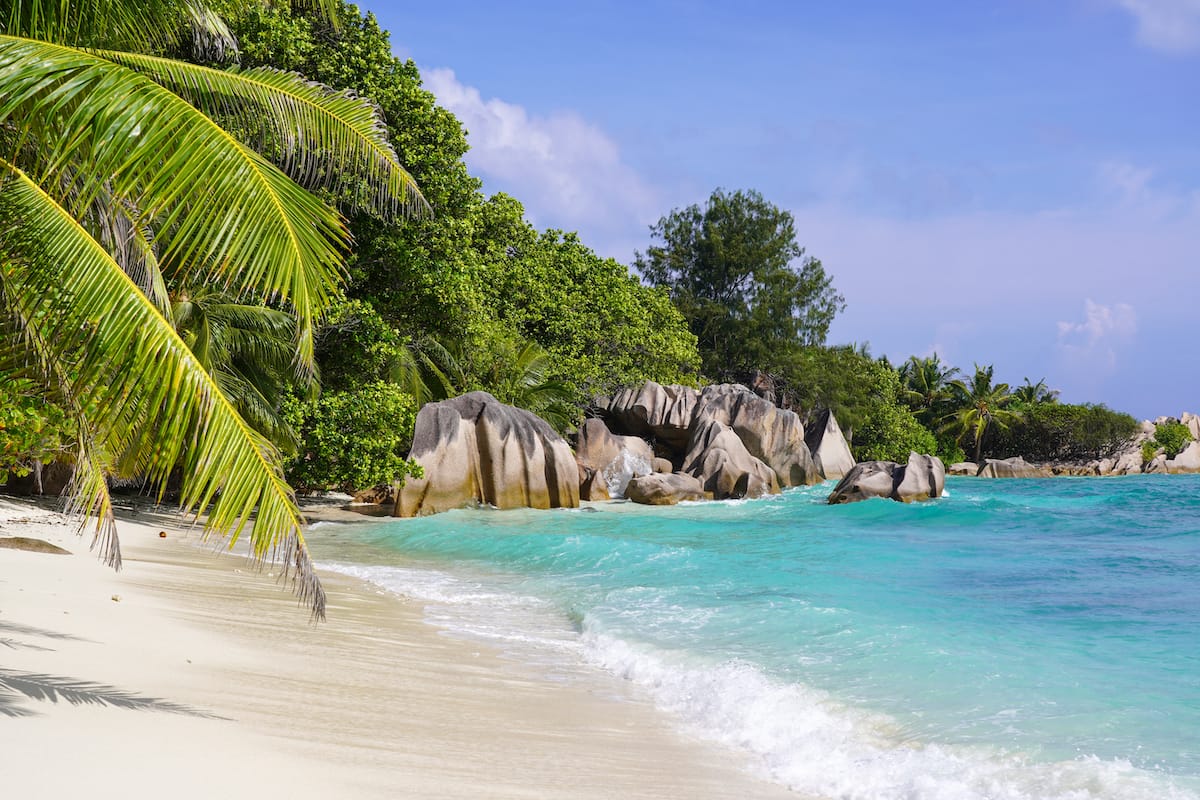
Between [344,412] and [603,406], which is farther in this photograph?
[603,406]

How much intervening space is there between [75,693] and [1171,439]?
6752 cm

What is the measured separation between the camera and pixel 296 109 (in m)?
5.83

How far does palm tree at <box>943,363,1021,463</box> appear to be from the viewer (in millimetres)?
58750

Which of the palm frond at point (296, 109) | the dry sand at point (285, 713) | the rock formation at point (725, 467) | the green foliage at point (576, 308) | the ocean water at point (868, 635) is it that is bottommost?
the ocean water at point (868, 635)

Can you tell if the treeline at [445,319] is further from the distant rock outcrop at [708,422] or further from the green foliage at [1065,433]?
the green foliage at [1065,433]

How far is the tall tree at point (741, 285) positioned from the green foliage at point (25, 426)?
38.1m

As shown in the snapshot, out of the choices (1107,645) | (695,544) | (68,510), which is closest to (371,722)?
(68,510)

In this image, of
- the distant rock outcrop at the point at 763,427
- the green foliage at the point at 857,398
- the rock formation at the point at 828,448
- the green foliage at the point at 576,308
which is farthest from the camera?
the green foliage at the point at 857,398

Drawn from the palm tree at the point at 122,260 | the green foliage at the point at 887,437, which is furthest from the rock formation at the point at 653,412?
the palm tree at the point at 122,260

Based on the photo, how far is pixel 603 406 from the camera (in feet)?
108

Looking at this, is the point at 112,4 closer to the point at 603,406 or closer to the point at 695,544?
the point at 695,544

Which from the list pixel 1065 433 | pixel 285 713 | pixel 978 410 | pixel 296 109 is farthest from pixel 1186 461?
pixel 285 713

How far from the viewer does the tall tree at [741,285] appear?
46719 mm

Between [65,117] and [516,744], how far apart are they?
4015 mm
